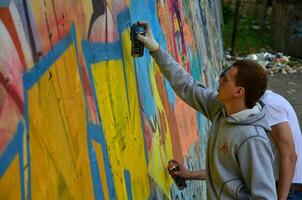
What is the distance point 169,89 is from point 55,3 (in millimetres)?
2277

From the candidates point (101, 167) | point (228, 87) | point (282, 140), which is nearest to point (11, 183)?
point (101, 167)

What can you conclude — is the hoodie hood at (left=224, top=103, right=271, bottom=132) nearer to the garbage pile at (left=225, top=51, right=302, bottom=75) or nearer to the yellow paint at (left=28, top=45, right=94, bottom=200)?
the yellow paint at (left=28, top=45, right=94, bottom=200)

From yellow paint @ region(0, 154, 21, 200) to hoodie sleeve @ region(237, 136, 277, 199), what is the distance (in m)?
1.29

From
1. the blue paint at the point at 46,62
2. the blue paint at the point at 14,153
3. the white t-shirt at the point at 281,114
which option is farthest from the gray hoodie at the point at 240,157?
the blue paint at the point at 14,153

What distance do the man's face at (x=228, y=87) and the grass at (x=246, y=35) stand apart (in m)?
11.9

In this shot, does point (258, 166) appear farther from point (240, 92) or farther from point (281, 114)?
point (281, 114)

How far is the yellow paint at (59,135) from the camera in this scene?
2.15 meters

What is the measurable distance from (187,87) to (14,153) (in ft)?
5.36

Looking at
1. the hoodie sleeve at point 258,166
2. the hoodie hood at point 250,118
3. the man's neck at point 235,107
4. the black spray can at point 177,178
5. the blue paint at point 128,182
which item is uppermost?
the man's neck at point 235,107

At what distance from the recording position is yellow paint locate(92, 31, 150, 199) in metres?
2.92

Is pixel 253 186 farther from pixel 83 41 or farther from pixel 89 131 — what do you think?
pixel 83 41

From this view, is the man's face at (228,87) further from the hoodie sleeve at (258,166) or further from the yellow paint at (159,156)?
the yellow paint at (159,156)

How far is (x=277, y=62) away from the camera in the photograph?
14.1 metres

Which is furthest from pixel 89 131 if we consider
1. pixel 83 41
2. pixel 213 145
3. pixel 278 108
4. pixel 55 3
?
pixel 278 108
